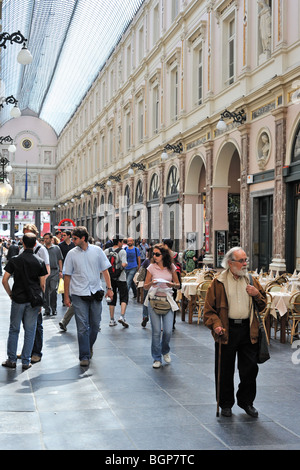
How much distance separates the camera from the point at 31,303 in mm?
7562

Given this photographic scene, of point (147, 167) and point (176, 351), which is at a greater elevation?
point (147, 167)

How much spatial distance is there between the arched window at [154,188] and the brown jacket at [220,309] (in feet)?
74.1

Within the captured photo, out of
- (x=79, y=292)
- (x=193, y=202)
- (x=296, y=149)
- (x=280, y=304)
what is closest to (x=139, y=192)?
(x=193, y=202)

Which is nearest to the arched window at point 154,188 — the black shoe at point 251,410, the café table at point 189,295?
the café table at point 189,295

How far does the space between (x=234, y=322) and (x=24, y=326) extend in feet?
10.2

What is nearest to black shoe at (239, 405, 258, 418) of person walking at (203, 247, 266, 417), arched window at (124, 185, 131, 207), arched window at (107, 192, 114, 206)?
person walking at (203, 247, 266, 417)

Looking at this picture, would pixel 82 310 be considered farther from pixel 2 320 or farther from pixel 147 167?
pixel 147 167

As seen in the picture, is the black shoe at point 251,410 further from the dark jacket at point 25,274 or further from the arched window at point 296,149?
the arched window at point 296,149

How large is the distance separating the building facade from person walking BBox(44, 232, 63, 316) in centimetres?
578

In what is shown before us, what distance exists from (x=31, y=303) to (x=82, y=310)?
690 mm

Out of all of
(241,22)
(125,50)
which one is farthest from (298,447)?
(125,50)

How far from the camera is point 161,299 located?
26.2ft

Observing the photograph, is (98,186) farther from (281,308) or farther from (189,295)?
(281,308)

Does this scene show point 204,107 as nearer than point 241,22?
No
